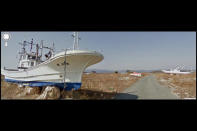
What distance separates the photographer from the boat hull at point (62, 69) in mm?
2974

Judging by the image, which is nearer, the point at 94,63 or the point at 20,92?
the point at 94,63

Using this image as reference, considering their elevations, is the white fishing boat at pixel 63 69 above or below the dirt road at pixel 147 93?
above

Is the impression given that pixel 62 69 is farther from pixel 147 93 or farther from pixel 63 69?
pixel 147 93

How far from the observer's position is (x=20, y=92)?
399 centimetres

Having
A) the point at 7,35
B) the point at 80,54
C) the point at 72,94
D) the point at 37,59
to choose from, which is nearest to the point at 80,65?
the point at 80,54

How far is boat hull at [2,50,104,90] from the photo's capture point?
297 centimetres

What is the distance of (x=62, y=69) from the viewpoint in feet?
10.5

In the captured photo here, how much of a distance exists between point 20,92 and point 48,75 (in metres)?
1.83

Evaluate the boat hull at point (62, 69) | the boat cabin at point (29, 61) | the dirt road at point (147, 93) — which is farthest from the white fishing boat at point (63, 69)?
the dirt road at point (147, 93)

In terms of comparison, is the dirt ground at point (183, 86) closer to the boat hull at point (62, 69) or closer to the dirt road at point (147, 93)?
the dirt road at point (147, 93)

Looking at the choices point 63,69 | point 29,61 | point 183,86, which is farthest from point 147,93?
point 29,61

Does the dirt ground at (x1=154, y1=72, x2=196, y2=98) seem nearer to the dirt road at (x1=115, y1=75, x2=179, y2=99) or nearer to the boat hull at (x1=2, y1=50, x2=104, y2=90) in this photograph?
the dirt road at (x1=115, y1=75, x2=179, y2=99)
